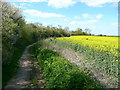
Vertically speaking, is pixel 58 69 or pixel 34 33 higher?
pixel 34 33

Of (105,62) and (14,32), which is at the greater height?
(14,32)

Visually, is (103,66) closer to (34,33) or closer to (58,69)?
(58,69)

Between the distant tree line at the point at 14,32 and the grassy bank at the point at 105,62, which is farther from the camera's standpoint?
the distant tree line at the point at 14,32

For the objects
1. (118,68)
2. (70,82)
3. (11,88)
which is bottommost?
(11,88)

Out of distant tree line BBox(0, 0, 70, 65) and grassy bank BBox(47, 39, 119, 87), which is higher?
distant tree line BBox(0, 0, 70, 65)

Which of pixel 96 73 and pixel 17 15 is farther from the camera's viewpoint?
pixel 17 15

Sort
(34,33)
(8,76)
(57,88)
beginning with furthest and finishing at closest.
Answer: (34,33) → (8,76) → (57,88)

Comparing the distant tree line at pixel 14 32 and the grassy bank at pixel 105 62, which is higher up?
the distant tree line at pixel 14 32

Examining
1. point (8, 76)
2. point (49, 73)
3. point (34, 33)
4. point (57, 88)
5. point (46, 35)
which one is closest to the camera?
point (57, 88)

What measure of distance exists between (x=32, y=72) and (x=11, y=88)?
303 cm

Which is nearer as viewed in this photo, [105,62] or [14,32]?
[105,62]

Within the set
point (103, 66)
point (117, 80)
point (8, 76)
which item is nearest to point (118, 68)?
point (117, 80)

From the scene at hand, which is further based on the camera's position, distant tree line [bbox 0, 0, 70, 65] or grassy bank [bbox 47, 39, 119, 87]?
distant tree line [bbox 0, 0, 70, 65]

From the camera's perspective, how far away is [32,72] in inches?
427
